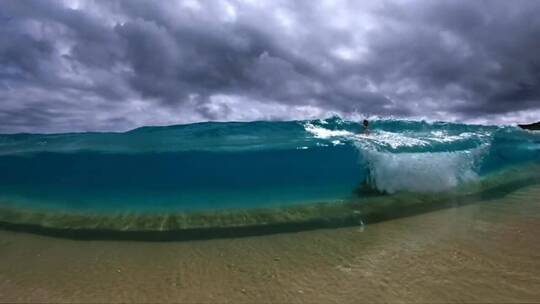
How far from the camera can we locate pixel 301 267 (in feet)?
14.5

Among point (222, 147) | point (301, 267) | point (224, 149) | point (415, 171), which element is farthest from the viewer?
point (224, 149)

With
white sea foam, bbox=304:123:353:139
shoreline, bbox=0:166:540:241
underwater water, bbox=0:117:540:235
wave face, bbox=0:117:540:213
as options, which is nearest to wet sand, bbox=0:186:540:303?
shoreline, bbox=0:166:540:241

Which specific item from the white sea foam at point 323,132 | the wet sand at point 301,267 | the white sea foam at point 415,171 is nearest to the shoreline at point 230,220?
the wet sand at point 301,267

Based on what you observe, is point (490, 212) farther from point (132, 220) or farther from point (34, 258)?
point (34, 258)

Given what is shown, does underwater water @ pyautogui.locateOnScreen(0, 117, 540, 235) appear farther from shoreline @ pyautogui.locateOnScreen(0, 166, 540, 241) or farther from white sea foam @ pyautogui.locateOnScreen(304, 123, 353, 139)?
shoreline @ pyautogui.locateOnScreen(0, 166, 540, 241)

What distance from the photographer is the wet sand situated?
11.6 ft

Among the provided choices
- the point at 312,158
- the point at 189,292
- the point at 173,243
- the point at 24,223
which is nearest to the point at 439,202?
the point at 173,243

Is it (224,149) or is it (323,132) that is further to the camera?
(224,149)

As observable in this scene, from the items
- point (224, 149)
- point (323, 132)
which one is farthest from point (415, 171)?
point (224, 149)

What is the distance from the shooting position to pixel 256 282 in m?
3.96

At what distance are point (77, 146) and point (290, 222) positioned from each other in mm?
28763

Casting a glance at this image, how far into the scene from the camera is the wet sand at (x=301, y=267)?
3547 mm

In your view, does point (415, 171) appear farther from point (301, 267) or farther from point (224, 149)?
point (224, 149)

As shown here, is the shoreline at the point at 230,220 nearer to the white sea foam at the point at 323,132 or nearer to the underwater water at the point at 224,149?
the underwater water at the point at 224,149
